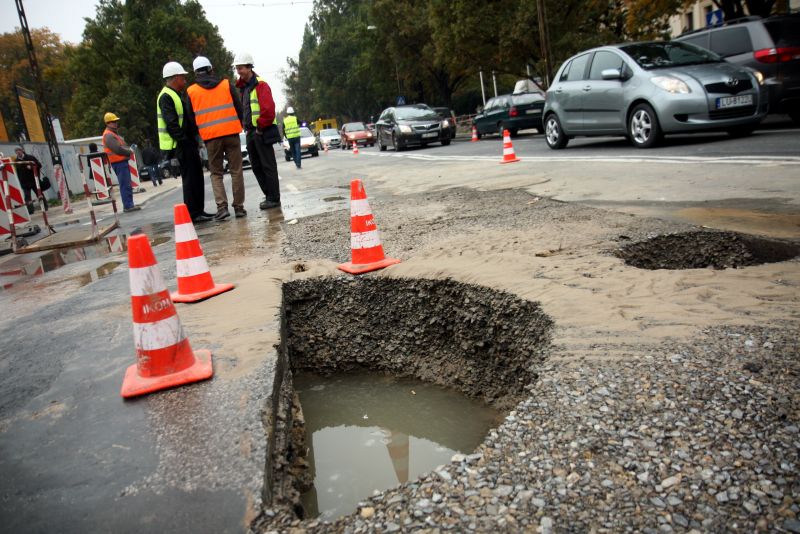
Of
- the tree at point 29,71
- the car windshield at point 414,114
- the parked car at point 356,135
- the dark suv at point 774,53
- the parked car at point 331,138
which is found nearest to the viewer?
the dark suv at point 774,53

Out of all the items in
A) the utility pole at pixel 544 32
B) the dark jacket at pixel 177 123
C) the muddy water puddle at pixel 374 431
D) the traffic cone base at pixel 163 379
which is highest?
the utility pole at pixel 544 32

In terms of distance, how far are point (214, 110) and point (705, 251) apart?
5989 mm

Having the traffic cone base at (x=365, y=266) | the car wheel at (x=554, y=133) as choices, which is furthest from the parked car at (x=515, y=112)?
the traffic cone base at (x=365, y=266)

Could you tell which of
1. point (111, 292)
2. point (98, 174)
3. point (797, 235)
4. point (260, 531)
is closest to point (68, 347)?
point (111, 292)

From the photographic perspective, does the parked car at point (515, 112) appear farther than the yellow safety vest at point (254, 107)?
Yes

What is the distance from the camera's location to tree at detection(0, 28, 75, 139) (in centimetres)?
4828

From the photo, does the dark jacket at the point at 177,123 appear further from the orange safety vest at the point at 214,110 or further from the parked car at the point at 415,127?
the parked car at the point at 415,127

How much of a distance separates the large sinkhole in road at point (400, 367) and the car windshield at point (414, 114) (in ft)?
61.2

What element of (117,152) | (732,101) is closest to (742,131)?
(732,101)

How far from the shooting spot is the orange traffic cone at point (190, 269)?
4074 mm

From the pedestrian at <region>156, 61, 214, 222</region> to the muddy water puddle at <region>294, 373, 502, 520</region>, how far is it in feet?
15.8

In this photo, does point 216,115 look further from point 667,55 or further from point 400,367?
point 667,55

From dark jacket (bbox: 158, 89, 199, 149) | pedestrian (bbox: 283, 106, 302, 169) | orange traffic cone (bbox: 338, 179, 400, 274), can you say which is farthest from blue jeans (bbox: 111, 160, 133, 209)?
orange traffic cone (bbox: 338, 179, 400, 274)

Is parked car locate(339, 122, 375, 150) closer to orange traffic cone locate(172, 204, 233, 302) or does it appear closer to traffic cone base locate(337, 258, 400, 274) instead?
traffic cone base locate(337, 258, 400, 274)
